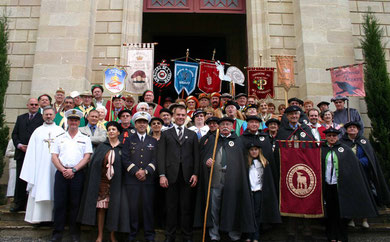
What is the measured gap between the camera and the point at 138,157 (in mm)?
5227

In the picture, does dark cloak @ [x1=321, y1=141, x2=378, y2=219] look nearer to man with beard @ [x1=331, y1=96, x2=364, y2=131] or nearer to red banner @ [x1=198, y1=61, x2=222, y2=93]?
man with beard @ [x1=331, y1=96, x2=364, y2=131]

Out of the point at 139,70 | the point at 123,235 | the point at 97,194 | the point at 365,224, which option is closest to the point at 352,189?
the point at 365,224

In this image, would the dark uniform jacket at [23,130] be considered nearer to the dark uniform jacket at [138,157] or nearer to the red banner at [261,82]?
the dark uniform jacket at [138,157]

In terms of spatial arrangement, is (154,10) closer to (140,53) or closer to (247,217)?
(140,53)

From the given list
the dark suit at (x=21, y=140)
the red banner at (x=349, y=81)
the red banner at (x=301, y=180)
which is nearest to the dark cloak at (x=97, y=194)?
the dark suit at (x=21, y=140)

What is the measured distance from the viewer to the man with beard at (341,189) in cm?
522

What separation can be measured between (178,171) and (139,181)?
2.05ft

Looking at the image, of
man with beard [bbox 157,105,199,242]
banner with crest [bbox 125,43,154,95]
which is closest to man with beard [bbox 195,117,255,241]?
man with beard [bbox 157,105,199,242]

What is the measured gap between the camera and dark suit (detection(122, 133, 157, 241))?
5016 millimetres

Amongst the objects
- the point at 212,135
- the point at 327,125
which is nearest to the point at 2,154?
the point at 212,135

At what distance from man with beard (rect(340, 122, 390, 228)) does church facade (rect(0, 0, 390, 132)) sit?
10.8 ft

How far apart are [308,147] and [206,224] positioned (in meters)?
2.09

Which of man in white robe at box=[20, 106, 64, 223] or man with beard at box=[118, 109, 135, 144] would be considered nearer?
man in white robe at box=[20, 106, 64, 223]

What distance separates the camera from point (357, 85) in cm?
813
